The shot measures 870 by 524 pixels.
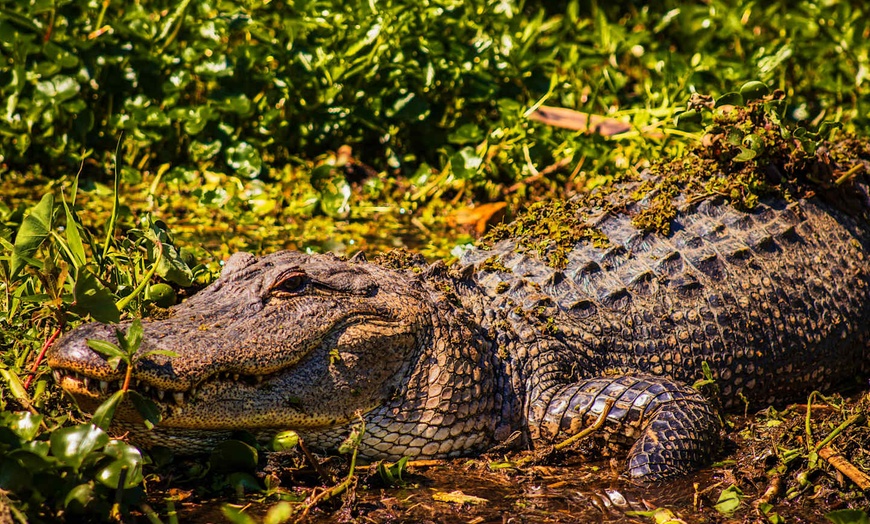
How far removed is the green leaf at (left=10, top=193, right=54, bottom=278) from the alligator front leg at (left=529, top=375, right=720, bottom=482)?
6.96 ft

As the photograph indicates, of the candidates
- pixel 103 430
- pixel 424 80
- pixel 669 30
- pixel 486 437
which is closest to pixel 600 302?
pixel 486 437

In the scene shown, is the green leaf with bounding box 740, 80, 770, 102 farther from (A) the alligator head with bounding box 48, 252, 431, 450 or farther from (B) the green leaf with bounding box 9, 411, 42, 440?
(B) the green leaf with bounding box 9, 411, 42, 440

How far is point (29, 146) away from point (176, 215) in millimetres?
1318

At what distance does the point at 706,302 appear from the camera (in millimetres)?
4742

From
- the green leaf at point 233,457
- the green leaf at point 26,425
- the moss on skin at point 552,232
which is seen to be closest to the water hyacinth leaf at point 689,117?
the moss on skin at point 552,232

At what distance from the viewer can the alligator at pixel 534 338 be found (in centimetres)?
378

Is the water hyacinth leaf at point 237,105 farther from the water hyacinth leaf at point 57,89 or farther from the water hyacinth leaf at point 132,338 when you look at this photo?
the water hyacinth leaf at point 132,338

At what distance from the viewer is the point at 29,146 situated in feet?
23.4

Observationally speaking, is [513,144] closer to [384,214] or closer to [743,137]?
[384,214]

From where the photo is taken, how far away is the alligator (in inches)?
149

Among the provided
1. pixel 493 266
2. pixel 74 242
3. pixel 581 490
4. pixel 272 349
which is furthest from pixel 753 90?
pixel 74 242

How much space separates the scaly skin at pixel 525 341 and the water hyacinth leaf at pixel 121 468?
28 centimetres

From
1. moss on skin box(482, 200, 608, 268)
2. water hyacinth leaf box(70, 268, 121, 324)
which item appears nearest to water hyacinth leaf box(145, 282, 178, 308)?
water hyacinth leaf box(70, 268, 121, 324)

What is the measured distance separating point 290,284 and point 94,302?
2.48ft
